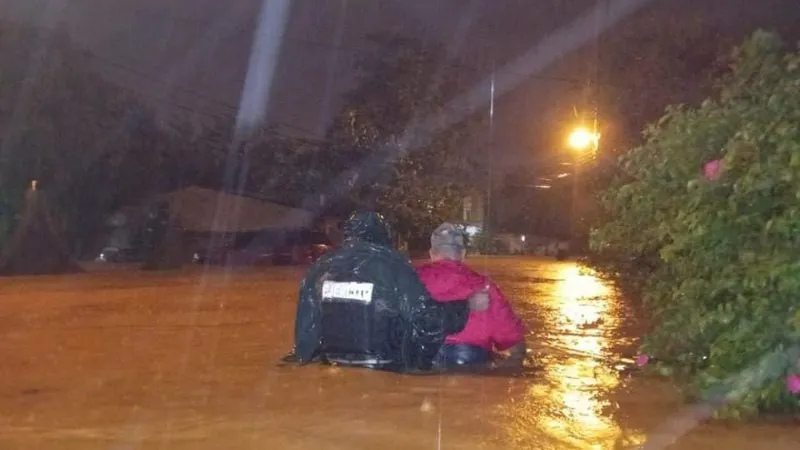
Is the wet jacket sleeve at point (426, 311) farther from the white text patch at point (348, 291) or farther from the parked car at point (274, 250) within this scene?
the parked car at point (274, 250)

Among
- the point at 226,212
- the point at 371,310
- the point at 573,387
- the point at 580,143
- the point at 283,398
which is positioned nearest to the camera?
the point at 283,398

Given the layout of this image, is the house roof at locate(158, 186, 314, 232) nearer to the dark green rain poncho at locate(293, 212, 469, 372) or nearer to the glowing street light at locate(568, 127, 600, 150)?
the glowing street light at locate(568, 127, 600, 150)

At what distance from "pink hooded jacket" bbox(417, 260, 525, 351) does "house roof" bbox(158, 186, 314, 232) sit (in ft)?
103

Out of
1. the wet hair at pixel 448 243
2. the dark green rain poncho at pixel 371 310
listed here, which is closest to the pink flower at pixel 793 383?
the dark green rain poncho at pixel 371 310

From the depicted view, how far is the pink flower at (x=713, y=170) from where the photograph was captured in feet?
25.1

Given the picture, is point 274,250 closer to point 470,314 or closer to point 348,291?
point 470,314

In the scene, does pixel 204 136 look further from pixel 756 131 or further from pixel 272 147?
pixel 756 131

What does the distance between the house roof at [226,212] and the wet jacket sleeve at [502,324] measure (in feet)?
103

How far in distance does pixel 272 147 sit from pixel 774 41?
29.6 metres

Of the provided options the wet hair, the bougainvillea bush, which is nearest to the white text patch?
→ the wet hair

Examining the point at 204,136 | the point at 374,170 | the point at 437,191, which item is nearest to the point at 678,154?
the point at 437,191

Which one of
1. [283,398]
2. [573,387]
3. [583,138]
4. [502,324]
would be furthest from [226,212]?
[283,398]

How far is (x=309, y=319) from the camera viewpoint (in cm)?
953

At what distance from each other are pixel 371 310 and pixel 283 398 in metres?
1.28
